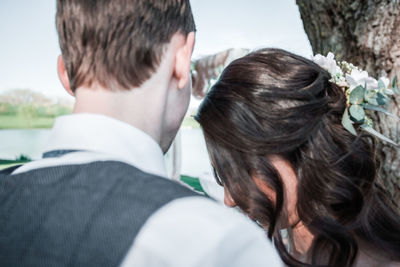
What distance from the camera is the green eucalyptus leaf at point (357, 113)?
1266 mm

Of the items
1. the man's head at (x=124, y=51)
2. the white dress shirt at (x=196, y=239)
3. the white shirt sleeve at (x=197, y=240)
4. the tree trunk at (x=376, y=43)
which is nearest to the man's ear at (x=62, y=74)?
the man's head at (x=124, y=51)

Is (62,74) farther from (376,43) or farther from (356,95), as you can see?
(376,43)

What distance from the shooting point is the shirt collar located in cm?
63

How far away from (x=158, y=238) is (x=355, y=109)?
1011mm

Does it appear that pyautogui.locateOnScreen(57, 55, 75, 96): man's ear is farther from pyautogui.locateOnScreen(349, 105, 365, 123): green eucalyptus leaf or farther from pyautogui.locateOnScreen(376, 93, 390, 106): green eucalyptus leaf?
pyautogui.locateOnScreen(376, 93, 390, 106): green eucalyptus leaf

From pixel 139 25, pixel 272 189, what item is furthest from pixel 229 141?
pixel 139 25

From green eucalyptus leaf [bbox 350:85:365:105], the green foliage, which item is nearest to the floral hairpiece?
green eucalyptus leaf [bbox 350:85:365:105]

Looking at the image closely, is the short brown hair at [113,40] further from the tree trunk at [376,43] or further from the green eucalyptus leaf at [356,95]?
the tree trunk at [376,43]

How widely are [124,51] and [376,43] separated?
1491 mm

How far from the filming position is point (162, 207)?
52 cm

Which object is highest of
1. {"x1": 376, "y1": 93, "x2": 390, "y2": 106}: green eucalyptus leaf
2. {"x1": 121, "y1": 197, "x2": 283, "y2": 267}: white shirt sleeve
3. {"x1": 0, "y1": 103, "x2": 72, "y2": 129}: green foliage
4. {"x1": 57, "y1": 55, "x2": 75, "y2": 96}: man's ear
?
{"x1": 57, "y1": 55, "x2": 75, "y2": 96}: man's ear

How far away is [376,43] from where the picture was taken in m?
1.75

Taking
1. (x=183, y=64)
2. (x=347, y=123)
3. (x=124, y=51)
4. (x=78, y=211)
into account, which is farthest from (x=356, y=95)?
(x=78, y=211)

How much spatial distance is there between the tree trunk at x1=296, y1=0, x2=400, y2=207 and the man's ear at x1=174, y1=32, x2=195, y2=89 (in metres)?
1.31
